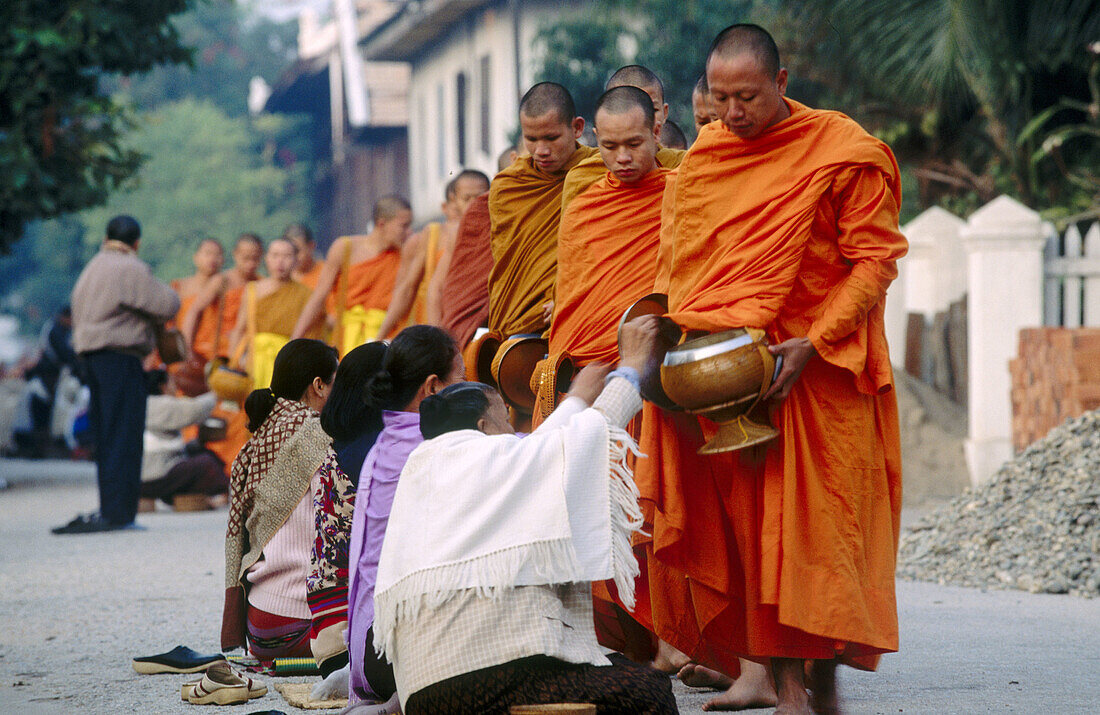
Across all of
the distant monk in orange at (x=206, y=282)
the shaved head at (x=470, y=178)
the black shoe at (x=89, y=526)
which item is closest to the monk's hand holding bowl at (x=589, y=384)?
the shaved head at (x=470, y=178)

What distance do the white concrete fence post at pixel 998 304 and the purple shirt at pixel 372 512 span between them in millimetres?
7057

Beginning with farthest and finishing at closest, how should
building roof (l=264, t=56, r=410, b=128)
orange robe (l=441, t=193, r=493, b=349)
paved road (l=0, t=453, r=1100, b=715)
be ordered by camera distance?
1. building roof (l=264, t=56, r=410, b=128)
2. orange robe (l=441, t=193, r=493, b=349)
3. paved road (l=0, t=453, r=1100, b=715)

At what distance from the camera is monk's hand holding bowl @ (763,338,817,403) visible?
12.9 ft

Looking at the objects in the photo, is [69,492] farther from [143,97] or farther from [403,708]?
[143,97]

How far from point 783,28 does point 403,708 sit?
41.5ft

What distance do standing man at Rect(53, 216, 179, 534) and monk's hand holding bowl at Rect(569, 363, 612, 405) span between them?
256 inches

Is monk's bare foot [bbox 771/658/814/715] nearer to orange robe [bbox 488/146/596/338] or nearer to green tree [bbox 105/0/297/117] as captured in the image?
orange robe [bbox 488/146/596/338]

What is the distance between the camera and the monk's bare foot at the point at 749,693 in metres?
4.27

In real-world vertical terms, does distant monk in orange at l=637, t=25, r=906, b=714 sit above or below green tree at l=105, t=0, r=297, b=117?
below

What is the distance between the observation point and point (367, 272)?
1022 centimetres

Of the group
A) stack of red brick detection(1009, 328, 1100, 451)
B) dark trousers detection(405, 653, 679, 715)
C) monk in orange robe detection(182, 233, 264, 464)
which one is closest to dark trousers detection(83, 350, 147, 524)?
monk in orange robe detection(182, 233, 264, 464)

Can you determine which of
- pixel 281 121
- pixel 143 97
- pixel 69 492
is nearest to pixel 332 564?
pixel 69 492

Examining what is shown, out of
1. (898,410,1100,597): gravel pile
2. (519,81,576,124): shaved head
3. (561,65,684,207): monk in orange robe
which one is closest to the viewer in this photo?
(561,65,684,207): monk in orange robe

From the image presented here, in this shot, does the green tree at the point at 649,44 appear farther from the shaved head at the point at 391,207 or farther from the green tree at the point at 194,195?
the green tree at the point at 194,195
